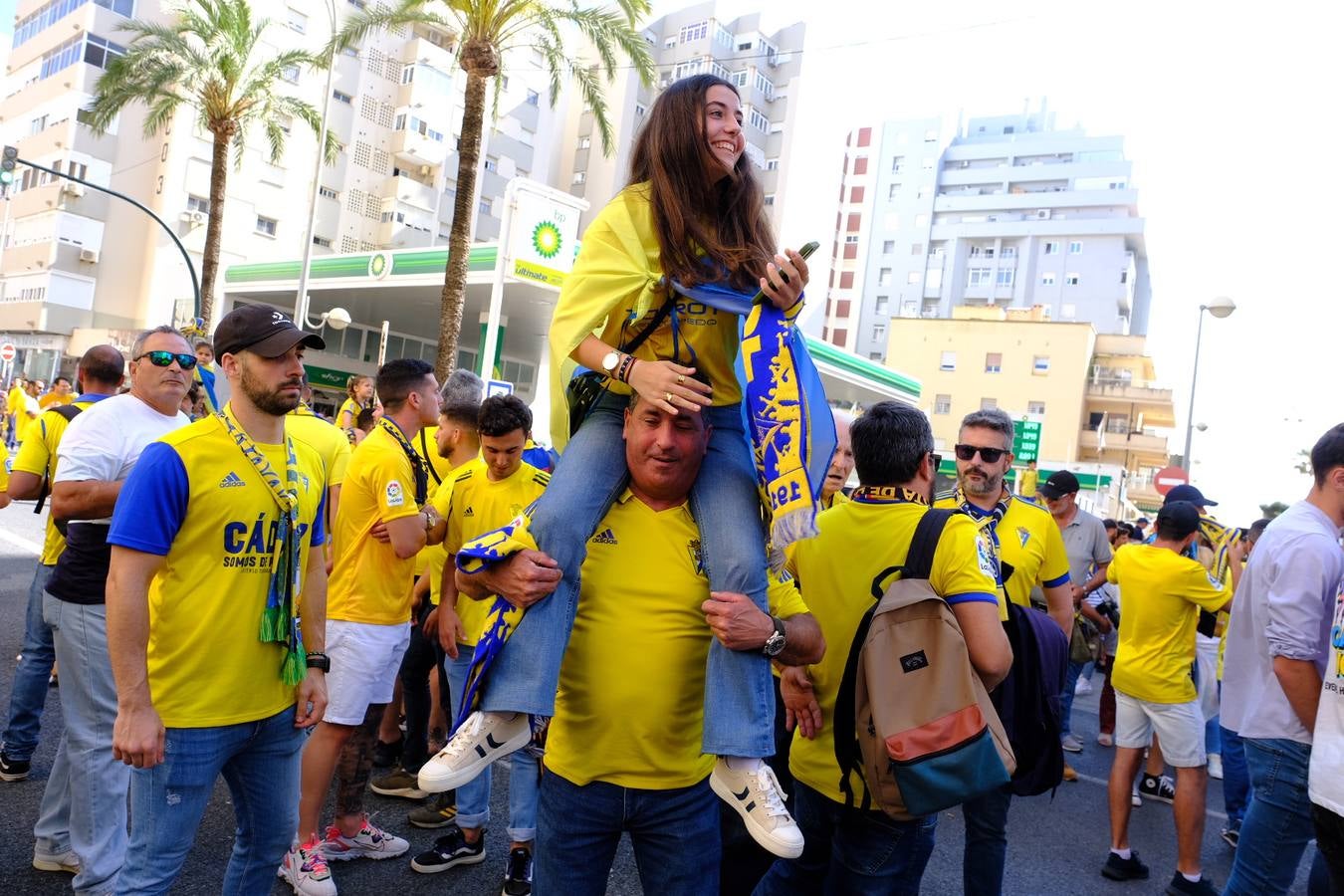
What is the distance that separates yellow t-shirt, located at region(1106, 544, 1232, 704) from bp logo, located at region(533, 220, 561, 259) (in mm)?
13275

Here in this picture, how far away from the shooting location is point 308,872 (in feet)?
13.0

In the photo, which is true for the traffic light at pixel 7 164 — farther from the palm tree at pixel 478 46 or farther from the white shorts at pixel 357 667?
the white shorts at pixel 357 667

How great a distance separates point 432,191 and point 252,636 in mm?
43278

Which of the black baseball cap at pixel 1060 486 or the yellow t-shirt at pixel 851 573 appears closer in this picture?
the yellow t-shirt at pixel 851 573

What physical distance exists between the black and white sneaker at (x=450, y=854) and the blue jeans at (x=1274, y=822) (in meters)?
3.37

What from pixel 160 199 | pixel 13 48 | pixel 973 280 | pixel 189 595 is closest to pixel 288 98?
pixel 160 199

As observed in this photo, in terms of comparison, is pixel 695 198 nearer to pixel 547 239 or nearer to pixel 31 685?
pixel 31 685

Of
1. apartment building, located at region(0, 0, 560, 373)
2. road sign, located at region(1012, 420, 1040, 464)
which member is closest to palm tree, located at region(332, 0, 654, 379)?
road sign, located at region(1012, 420, 1040, 464)

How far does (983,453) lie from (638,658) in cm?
294

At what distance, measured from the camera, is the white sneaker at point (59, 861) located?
12.6 ft

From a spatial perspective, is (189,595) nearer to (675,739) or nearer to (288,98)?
(675,739)

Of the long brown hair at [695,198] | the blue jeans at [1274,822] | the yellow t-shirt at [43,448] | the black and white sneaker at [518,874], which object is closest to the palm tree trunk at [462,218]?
the yellow t-shirt at [43,448]

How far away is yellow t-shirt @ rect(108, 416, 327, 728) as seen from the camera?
2727mm

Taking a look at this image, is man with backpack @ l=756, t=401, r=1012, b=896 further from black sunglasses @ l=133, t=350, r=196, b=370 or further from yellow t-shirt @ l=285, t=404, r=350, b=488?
black sunglasses @ l=133, t=350, r=196, b=370
